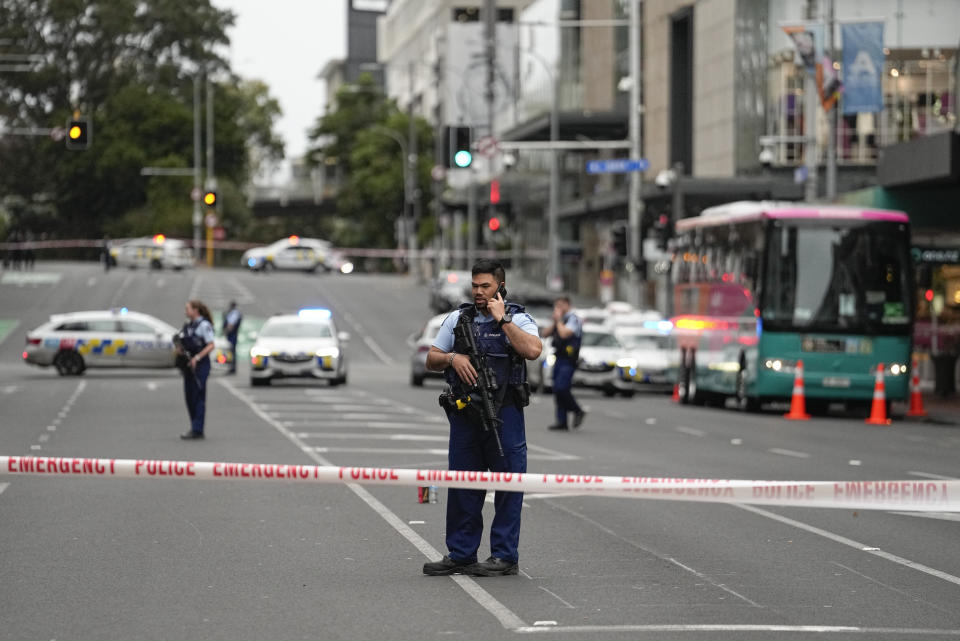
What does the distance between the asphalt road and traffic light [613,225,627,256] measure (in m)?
21.4

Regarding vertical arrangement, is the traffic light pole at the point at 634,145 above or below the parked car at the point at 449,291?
above

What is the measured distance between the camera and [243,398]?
1278 inches

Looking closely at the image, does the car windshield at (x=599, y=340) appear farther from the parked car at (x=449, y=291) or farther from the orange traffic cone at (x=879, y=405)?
the parked car at (x=449, y=291)

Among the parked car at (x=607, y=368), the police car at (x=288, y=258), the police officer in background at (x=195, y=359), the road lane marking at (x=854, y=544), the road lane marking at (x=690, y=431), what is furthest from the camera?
the police car at (x=288, y=258)

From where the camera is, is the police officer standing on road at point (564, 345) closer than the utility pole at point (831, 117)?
Yes

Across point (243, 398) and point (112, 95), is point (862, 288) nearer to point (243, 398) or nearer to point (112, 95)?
point (243, 398)

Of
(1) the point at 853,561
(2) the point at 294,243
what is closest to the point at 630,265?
(1) the point at 853,561

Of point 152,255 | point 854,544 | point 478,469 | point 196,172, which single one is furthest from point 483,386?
point 196,172

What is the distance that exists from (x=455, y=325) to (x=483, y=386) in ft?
1.36

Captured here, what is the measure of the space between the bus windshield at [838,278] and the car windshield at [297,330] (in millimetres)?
11257

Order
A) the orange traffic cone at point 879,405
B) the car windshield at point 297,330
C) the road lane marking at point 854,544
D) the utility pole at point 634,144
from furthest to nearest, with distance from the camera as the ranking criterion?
1. the utility pole at point 634,144
2. the car windshield at point 297,330
3. the orange traffic cone at point 879,405
4. the road lane marking at point 854,544

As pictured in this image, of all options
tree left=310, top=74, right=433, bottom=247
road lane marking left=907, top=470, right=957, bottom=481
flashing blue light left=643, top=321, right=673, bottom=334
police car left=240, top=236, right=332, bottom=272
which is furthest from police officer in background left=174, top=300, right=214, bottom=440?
tree left=310, top=74, right=433, bottom=247

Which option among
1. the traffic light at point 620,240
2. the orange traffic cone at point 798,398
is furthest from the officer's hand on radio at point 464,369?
the traffic light at point 620,240

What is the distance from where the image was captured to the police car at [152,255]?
3538 inches
